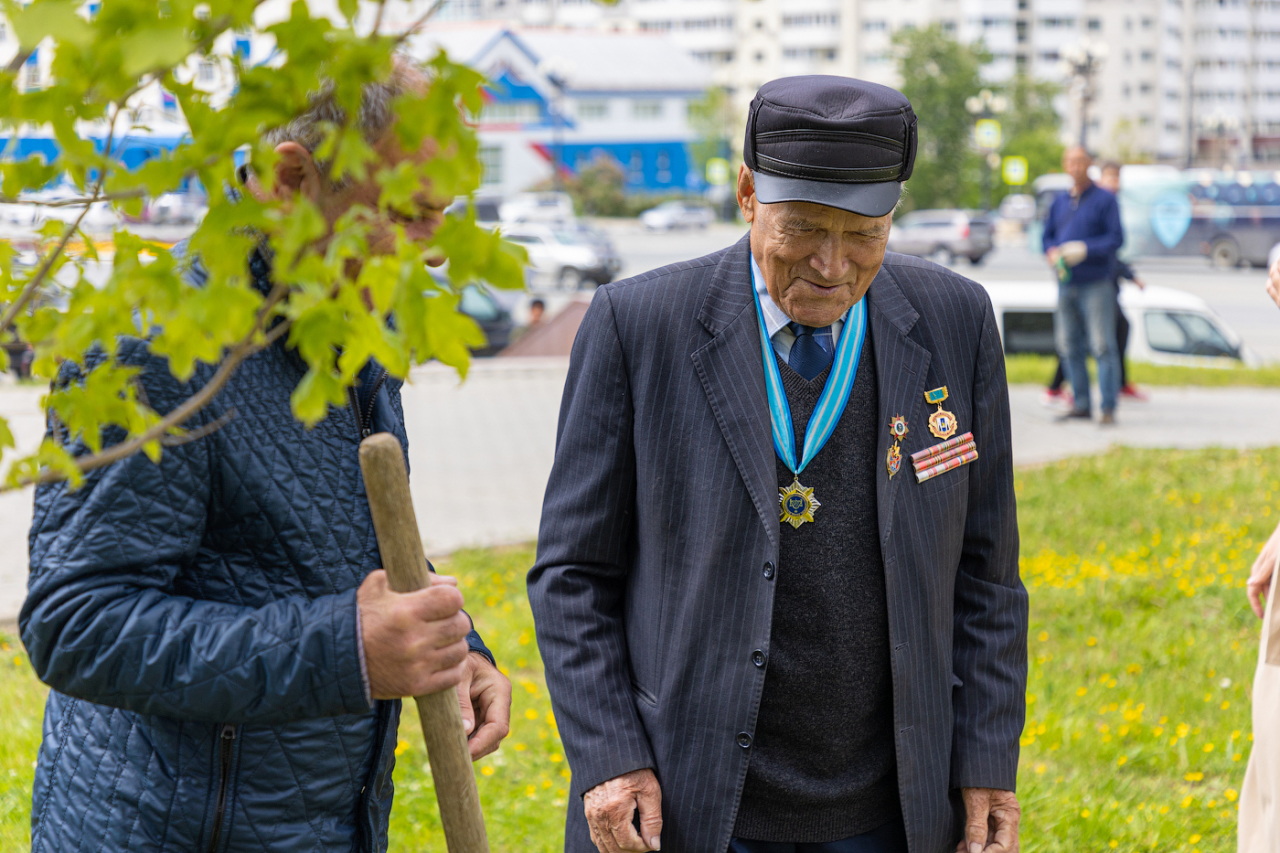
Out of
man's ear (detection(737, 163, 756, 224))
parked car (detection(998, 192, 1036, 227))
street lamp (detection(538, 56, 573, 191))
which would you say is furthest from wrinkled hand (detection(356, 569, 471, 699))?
parked car (detection(998, 192, 1036, 227))

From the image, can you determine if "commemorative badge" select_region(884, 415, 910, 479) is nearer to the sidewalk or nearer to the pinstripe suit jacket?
the pinstripe suit jacket

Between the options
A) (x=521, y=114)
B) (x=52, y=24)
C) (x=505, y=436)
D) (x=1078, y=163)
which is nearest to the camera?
(x=52, y=24)

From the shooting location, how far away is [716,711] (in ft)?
6.97

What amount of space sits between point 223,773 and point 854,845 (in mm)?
1054

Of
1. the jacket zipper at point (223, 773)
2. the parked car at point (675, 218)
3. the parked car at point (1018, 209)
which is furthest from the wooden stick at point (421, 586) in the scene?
the parked car at point (675, 218)

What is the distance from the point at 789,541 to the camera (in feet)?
7.00

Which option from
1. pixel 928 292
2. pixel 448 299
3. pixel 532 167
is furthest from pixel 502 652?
pixel 532 167

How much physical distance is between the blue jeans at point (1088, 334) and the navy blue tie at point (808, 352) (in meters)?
8.72

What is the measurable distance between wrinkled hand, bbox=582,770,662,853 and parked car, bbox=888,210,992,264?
135 ft

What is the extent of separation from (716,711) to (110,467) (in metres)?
1.04

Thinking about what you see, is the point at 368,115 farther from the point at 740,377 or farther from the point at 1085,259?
the point at 1085,259

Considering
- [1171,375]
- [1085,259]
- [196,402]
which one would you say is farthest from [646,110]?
[196,402]

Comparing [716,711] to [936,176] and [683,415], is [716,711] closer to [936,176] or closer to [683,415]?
[683,415]

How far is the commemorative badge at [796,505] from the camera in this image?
2131 mm
